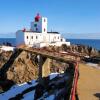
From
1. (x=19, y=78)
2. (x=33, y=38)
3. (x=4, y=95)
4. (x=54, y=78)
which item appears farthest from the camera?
(x=33, y=38)

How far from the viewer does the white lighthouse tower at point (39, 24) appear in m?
81.7

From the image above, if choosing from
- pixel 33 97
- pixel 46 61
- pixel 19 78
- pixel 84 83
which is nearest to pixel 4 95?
pixel 33 97

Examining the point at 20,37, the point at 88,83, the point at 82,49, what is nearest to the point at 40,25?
the point at 20,37

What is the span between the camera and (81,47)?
80188 mm

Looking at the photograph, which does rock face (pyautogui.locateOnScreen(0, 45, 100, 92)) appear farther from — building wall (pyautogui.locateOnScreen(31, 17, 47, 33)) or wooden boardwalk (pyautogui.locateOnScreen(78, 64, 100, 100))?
building wall (pyautogui.locateOnScreen(31, 17, 47, 33))

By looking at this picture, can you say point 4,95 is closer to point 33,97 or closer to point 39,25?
point 33,97

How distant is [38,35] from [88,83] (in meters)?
54.2

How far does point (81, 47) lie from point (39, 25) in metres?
12.4

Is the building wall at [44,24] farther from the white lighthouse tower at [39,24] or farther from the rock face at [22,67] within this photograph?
the rock face at [22,67]

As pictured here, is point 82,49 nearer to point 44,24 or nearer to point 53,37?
point 53,37

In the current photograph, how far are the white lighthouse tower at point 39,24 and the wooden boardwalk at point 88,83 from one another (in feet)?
177

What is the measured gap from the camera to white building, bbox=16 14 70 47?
7669cm

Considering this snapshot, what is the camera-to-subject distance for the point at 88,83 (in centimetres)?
2631

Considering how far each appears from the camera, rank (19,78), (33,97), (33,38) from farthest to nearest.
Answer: (33,38)
(19,78)
(33,97)
